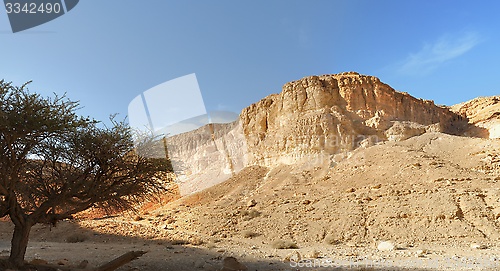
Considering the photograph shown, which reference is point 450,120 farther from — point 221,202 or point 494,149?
point 221,202

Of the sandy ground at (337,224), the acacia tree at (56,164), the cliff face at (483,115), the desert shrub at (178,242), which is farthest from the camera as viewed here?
the cliff face at (483,115)

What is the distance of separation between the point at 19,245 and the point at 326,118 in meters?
32.5

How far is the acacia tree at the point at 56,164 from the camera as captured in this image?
801 centimetres

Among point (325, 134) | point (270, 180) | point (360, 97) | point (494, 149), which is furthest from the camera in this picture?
point (360, 97)

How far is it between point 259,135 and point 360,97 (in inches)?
531

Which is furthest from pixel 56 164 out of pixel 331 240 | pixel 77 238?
pixel 331 240

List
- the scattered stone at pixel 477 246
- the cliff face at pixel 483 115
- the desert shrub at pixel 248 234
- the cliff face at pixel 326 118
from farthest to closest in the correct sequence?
the cliff face at pixel 483 115 < the cliff face at pixel 326 118 < the desert shrub at pixel 248 234 < the scattered stone at pixel 477 246

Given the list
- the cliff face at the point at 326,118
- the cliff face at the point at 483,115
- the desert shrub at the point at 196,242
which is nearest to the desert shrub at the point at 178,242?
the desert shrub at the point at 196,242

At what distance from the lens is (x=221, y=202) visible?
27.7 meters

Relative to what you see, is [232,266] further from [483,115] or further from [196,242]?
[483,115]

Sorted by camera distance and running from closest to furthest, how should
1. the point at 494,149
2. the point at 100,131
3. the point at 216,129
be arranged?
the point at 100,131 → the point at 494,149 → the point at 216,129

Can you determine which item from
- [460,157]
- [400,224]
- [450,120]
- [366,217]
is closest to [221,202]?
[366,217]

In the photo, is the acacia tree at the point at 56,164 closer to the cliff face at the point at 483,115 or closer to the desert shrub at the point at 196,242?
the desert shrub at the point at 196,242

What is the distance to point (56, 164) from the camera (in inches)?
393
